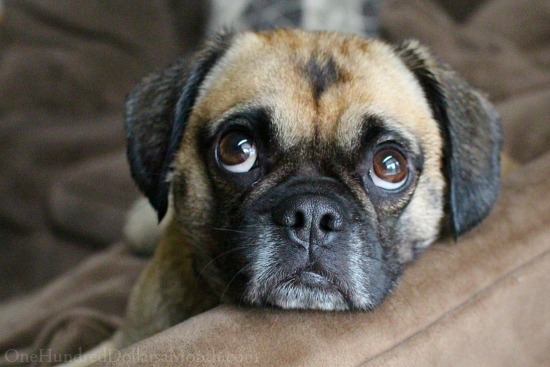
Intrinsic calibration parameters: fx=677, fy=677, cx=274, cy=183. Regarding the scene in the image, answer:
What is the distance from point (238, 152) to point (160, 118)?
12.2 inches

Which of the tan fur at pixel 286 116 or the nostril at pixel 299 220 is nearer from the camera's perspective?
the nostril at pixel 299 220

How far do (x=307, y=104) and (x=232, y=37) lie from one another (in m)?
0.43

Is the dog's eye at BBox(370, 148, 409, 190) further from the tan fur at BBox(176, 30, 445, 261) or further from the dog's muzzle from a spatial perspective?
the dog's muzzle

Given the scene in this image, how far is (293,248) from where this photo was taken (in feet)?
4.34

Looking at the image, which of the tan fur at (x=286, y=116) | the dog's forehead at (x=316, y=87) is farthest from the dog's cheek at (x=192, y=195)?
the dog's forehead at (x=316, y=87)

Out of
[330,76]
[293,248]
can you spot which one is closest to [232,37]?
[330,76]

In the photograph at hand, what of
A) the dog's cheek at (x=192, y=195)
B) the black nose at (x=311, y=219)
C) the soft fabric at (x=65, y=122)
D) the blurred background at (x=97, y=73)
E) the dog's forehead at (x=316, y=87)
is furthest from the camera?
the soft fabric at (x=65, y=122)

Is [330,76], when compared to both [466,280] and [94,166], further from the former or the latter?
[94,166]

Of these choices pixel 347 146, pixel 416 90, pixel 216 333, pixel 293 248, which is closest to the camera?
pixel 216 333

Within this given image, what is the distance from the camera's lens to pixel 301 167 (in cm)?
148

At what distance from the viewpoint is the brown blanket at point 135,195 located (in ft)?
4.14

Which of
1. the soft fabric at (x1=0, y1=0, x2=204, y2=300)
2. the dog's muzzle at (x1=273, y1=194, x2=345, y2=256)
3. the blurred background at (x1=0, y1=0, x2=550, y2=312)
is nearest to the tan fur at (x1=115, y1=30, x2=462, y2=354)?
the dog's muzzle at (x1=273, y1=194, x2=345, y2=256)

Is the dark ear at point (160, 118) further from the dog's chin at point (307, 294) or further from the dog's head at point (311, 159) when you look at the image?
the dog's chin at point (307, 294)

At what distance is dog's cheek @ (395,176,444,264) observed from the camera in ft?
5.18
